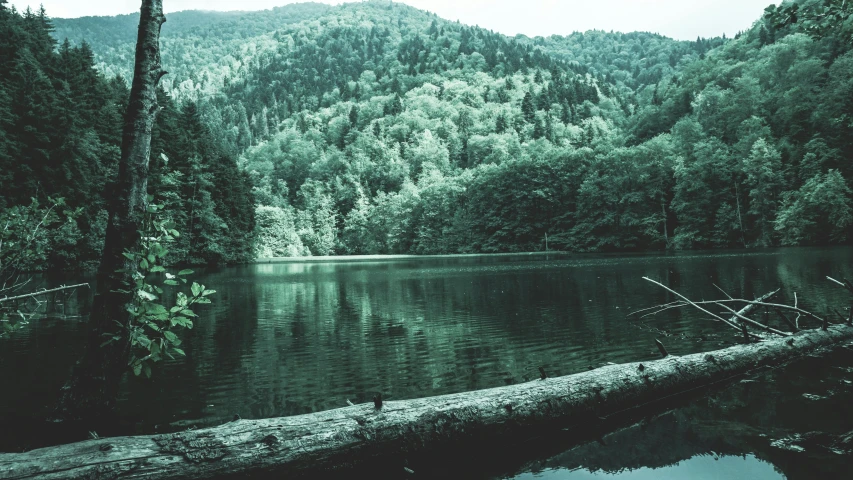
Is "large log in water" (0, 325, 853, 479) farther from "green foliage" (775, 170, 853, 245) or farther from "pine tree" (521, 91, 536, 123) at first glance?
"pine tree" (521, 91, 536, 123)

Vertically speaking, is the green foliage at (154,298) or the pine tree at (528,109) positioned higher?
the pine tree at (528,109)

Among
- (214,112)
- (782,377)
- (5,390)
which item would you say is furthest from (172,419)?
(214,112)

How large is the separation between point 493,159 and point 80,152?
87.0 metres

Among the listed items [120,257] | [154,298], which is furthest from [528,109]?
[154,298]

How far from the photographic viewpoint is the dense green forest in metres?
43.8

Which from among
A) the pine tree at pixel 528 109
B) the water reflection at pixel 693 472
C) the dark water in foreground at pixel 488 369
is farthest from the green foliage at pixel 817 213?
the pine tree at pixel 528 109

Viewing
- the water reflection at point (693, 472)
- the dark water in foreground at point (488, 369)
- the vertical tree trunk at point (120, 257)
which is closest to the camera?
the water reflection at point (693, 472)

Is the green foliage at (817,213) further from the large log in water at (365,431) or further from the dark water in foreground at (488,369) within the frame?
the large log in water at (365,431)

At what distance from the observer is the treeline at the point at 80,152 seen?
39.8m

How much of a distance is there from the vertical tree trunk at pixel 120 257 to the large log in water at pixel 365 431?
229cm

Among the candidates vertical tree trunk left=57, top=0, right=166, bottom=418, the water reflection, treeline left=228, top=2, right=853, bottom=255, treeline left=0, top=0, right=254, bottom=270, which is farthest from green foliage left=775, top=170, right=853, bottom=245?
vertical tree trunk left=57, top=0, right=166, bottom=418

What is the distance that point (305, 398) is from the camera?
888 centimetres

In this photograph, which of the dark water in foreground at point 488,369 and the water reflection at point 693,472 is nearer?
the water reflection at point 693,472

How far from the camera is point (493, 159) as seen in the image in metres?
118
